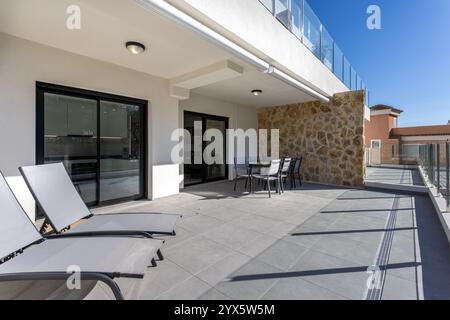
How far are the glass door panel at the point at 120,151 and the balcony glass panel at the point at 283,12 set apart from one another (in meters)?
3.63

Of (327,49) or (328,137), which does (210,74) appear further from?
(327,49)

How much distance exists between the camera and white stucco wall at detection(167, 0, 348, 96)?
2.94 metres

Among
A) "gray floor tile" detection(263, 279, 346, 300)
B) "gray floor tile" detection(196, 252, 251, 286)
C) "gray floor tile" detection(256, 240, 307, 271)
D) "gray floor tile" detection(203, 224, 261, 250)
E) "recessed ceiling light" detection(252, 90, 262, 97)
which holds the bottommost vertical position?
"gray floor tile" detection(263, 279, 346, 300)

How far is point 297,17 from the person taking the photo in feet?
17.8

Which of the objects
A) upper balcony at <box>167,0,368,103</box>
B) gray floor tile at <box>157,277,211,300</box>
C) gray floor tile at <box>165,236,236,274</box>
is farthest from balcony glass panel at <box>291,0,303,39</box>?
gray floor tile at <box>157,277,211,300</box>

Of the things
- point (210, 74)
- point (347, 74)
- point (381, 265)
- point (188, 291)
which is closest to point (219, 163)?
point (210, 74)

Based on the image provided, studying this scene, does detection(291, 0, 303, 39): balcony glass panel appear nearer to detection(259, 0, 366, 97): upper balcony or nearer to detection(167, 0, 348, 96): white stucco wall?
Result: detection(259, 0, 366, 97): upper balcony

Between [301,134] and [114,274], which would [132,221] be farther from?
[301,134]

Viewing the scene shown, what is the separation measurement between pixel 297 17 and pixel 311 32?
0.92 metres

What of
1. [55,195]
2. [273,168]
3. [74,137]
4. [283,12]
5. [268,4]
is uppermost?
[283,12]

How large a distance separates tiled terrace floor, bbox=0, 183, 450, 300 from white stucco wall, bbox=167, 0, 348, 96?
115 inches

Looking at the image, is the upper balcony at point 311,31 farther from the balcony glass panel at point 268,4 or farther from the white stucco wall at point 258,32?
the white stucco wall at point 258,32

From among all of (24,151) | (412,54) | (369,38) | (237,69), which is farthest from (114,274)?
(412,54)

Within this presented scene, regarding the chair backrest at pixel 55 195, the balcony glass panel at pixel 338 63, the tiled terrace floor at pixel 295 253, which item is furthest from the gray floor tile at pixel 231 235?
the balcony glass panel at pixel 338 63
